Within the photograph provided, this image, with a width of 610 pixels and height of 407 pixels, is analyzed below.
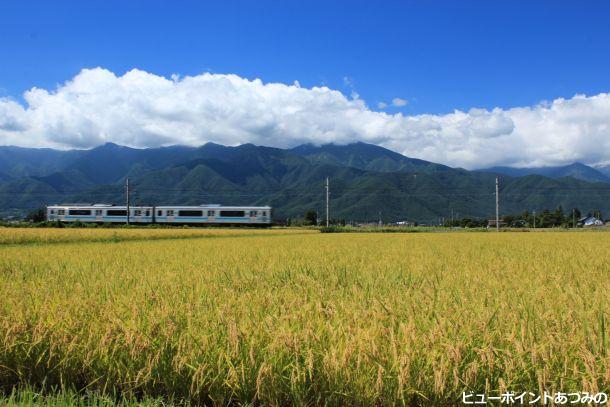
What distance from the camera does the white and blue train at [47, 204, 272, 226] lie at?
5094 cm

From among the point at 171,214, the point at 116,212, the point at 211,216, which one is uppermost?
the point at 116,212

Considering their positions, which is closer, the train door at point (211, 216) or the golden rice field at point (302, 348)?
the golden rice field at point (302, 348)

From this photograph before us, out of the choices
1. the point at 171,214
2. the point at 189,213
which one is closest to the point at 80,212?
the point at 171,214

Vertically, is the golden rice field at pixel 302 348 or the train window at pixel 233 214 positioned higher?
the train window at pixel 233 214

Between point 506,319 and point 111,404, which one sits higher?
point 506,319

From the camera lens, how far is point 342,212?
644 ft

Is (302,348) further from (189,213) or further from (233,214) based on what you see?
(189,213)

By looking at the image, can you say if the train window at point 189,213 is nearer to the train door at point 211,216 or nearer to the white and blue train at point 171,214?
the white and blue train at point 171,214

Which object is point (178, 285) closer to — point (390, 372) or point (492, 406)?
point (390, 372)

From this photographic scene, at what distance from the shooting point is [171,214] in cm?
5172

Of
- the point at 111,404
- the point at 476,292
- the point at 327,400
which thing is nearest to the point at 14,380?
the point at 111,404

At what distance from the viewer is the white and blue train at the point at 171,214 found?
50938 millimetres

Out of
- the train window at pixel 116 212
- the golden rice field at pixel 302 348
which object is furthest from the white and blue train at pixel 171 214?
the golden rice field at pixel 302 348

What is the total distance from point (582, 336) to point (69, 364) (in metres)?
3.47
